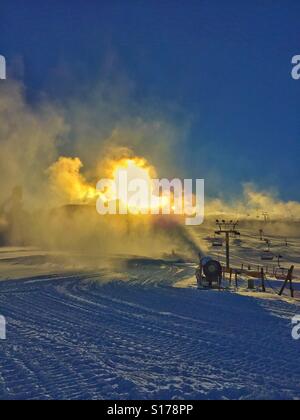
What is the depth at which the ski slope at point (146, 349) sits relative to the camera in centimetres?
682

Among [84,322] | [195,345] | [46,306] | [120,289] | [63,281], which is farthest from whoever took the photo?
[63,281]

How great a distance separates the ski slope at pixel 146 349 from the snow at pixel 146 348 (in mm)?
21

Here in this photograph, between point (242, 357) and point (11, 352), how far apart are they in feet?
17.4

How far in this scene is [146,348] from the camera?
31.1 feet

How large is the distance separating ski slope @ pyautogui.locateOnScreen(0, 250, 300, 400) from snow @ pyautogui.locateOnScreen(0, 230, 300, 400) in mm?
21

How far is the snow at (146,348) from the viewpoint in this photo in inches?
269

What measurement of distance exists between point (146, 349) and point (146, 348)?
0.31ft

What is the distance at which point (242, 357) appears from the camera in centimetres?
890

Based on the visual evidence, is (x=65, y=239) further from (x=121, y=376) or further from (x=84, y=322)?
(x=121, y=376)

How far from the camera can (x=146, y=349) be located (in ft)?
30.8

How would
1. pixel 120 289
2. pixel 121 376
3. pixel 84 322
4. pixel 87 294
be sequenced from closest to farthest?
pixel 121 376 < pixel 84 322 < pixel 87 294 < pixel 120 289

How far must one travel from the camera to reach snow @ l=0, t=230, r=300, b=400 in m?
6.83
